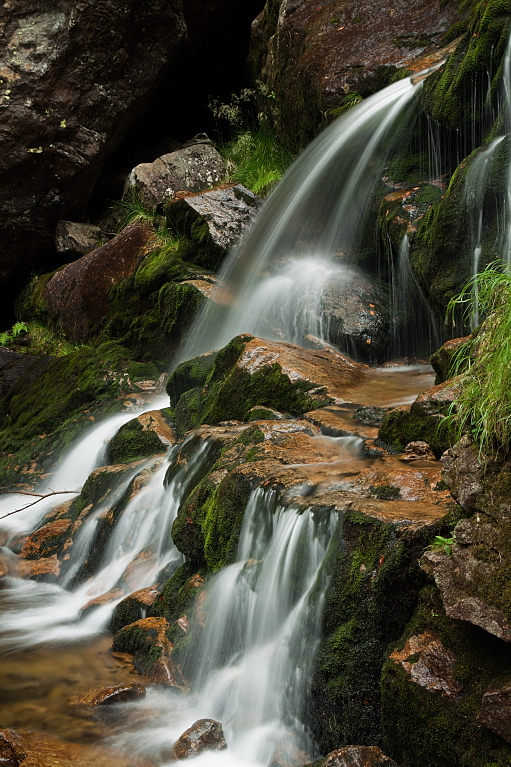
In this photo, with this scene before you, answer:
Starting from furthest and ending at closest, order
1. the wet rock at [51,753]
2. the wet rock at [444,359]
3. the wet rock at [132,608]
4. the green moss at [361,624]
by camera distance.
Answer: the wet rock at [444,359]
the wet rock at [132,608]
the wet rock at [51,753]
the green moss at [361,624]

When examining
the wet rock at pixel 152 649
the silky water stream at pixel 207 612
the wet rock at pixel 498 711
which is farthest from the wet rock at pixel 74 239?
the wet rock at pixel 498 711

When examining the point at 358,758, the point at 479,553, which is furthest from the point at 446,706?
the point at 479,553

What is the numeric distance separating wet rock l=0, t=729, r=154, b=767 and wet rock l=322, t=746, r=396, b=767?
2.79ft

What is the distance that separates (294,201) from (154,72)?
524 cm

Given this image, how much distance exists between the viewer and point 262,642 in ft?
10.2

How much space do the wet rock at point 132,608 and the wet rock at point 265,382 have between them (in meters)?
1.63

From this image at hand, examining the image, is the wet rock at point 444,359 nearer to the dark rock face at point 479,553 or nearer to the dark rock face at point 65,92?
the dark rock face at point 479,553

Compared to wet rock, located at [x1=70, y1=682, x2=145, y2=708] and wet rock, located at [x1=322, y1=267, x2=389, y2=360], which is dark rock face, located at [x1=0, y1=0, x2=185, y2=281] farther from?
wet rock, located at [x1=70, y1=682, x2=145, y2=708]

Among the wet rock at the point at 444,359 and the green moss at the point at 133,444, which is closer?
the wet rock at the point at 444,359

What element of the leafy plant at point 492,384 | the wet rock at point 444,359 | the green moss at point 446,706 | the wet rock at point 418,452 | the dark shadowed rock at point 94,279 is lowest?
the green moss at point 446,706

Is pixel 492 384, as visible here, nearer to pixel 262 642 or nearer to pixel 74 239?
pixel 262 642

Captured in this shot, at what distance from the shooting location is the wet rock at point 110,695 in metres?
3.20

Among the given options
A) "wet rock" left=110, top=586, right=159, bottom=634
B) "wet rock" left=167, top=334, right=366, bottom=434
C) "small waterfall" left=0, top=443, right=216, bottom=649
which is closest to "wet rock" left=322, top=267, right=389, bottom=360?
"wet rock" left=167, top=334, right=366, bottom=434

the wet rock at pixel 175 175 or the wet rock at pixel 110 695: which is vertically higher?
the wet rock at pixel 175 175
